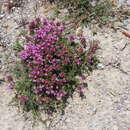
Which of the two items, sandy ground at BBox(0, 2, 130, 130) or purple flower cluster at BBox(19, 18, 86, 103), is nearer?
sandy ground at BBox(0, 2, 130, 130)

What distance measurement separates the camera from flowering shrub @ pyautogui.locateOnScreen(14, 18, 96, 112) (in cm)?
490

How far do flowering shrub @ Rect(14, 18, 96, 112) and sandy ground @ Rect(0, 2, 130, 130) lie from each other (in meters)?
0.21

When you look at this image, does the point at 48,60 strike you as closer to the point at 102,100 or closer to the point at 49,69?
the point at 49,69

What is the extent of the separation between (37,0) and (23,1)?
0.36 m

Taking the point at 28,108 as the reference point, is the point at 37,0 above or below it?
above

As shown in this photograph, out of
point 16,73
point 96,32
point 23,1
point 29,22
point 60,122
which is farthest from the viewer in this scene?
point 23,1

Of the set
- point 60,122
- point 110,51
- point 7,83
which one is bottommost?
point 60,122

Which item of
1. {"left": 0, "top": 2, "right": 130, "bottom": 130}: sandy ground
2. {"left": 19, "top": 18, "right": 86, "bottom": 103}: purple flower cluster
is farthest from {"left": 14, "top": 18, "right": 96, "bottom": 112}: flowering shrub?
{"left": 0, "top": 2, "right": 130, "bottom": 130}: sandy ground

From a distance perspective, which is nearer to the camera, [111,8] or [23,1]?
[111,8]

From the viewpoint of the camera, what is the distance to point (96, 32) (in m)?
5.70

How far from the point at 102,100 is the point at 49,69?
3.67 feet

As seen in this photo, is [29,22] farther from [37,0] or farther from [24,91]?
[24,91]

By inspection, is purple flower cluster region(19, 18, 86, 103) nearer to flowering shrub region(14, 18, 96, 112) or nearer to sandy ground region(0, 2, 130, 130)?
flowering shrub region(14, 18, 96, 112)

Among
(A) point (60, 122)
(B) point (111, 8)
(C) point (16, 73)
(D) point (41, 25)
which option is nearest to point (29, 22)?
(D) point (41, 25)
